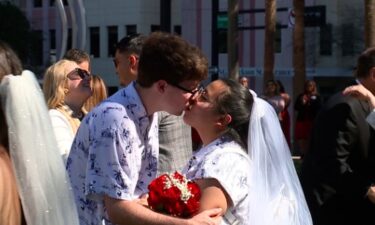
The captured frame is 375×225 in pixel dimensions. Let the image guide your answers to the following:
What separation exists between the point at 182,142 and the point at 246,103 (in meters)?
→ 1.62

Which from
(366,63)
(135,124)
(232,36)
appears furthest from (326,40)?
(135,124)

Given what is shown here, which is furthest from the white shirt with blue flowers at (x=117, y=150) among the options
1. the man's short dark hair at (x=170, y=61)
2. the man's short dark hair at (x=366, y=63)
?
the man's short dark hair at (x=366, y=63)

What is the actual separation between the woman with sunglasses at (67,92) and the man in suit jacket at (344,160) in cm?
152

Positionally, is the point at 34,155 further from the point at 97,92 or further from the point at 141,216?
the point at 97,92

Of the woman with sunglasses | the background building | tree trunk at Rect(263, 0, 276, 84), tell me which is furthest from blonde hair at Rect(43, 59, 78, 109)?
the background building

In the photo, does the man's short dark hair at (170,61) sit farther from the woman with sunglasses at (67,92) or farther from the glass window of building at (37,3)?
the glass window of building at (37,3)

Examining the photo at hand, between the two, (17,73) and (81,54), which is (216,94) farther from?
(81,54)

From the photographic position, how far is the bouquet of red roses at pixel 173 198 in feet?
11.8

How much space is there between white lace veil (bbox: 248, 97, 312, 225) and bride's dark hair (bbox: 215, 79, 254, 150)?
27mm

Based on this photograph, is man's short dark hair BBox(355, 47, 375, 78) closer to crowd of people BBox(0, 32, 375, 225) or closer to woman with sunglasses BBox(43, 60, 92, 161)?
crowd of people BBox(0, 32, 375, 225)

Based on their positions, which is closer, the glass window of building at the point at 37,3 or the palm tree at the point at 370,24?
the palm tree at the point at 370,24

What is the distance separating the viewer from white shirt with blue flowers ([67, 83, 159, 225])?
11.8ft

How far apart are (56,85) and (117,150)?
6.83 ft

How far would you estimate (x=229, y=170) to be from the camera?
3.76 meters
